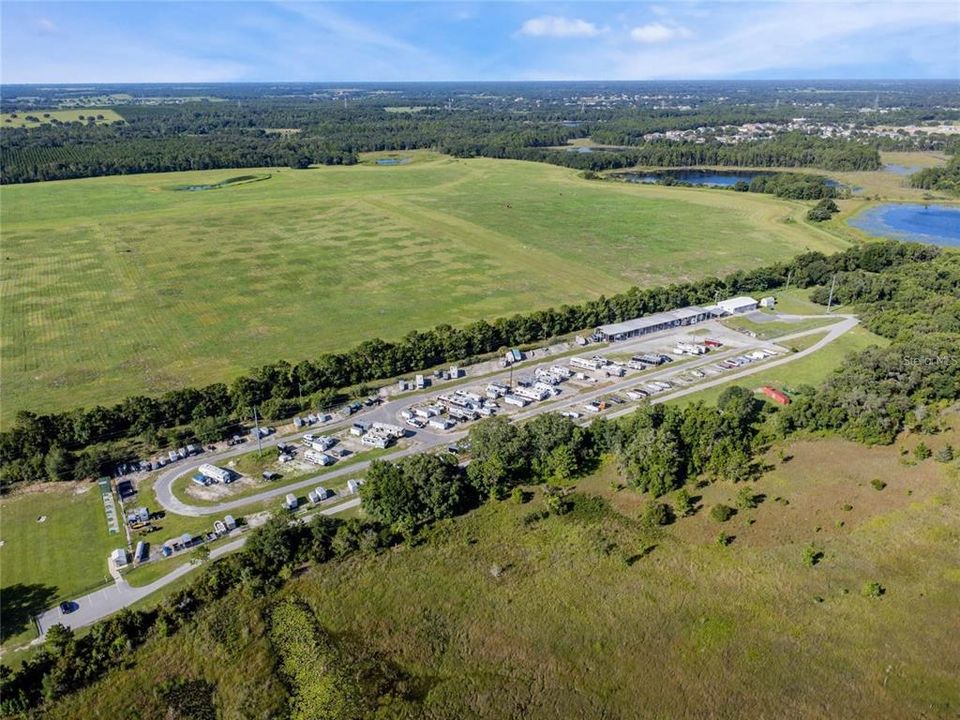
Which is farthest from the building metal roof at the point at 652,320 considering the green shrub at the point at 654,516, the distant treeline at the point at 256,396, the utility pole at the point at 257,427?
the utility pole at the point at 257,427

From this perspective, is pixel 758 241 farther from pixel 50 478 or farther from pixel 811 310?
pixel 50 478

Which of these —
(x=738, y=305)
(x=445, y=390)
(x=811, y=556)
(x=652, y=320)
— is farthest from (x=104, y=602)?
(x=738, y=305)

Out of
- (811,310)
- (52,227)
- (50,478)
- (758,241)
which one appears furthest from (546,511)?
(52,227)

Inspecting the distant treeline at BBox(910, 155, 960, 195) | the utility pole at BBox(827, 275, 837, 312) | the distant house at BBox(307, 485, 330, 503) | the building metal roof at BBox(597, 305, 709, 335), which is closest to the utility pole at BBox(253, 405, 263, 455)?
the distant house at BBox(307, 485, 330, 503)

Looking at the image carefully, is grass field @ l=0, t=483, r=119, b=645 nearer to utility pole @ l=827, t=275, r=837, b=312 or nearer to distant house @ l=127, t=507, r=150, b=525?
distant house @ l=127, t=507, r=150, b=525

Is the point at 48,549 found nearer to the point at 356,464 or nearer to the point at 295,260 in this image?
the point at 356,464

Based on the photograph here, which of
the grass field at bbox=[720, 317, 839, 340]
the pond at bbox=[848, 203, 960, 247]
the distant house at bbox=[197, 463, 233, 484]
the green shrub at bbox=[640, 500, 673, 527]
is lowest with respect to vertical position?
the green shrub at bbox=[640, 500, 673, 527]
